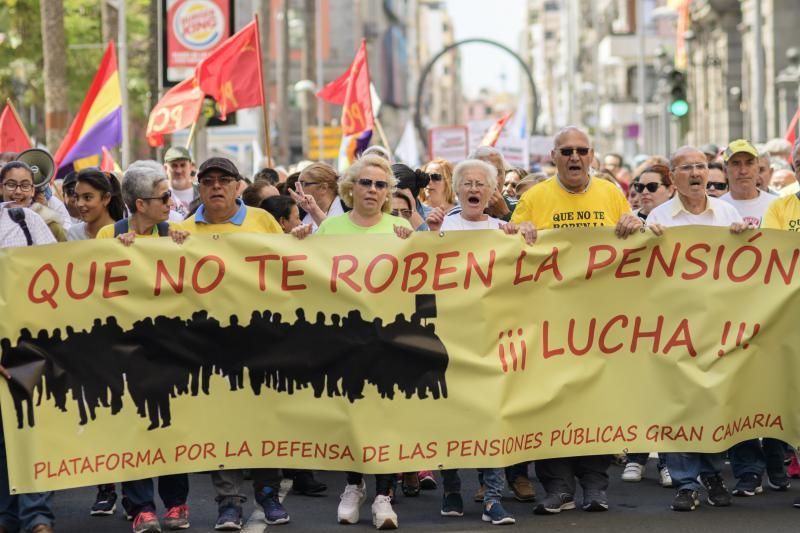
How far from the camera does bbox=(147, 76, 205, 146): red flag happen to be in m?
16.8

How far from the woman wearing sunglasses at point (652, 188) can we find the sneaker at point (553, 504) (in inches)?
124

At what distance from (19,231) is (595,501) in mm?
3031

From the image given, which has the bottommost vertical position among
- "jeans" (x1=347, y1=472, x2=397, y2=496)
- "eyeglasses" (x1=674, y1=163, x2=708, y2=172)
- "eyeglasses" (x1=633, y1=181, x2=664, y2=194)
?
"jeans" (x1=347, y1=472, x2=397, y2=496)

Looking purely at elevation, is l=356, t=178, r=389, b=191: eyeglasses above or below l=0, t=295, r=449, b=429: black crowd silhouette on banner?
above

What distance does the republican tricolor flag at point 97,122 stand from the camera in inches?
667

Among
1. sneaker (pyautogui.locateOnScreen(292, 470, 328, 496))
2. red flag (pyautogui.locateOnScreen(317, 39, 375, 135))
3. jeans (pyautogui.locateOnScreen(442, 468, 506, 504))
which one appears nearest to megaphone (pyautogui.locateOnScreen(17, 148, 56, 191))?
sneaker (pyautogui.locateOnScreen(292, 470, 328, 496))

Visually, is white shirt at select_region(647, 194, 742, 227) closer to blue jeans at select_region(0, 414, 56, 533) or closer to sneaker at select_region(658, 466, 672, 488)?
sneaker at select_region(658, 466, 672, 488)

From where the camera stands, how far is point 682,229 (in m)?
8.89

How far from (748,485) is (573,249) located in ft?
5.13

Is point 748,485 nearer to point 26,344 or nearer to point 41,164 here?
point 26,344

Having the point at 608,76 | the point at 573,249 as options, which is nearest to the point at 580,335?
the point at 573,249

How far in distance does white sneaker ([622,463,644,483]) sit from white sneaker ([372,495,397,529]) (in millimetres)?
1955

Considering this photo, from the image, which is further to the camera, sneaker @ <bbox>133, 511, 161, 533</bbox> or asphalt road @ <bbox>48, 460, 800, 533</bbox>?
asphalt road @ <bbox>48, 460, 800, 533</bbox>

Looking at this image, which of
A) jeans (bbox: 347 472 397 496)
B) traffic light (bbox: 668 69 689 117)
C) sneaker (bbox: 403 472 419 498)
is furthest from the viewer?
traffic light (bbox: 668 69 689 117)
